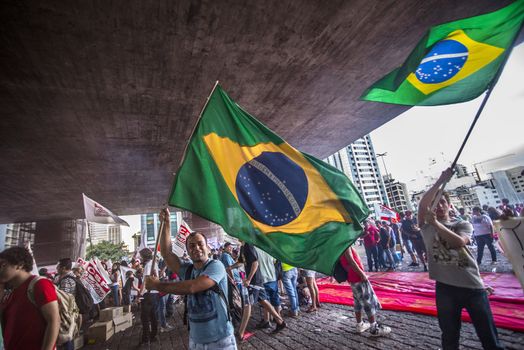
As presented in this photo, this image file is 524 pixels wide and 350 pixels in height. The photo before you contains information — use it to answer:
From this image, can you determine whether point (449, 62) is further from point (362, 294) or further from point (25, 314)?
point (25, 314)

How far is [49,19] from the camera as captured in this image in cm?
534

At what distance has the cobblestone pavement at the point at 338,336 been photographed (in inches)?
161

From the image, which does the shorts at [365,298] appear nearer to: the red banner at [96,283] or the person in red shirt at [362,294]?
the person in red shirt at [362,294]

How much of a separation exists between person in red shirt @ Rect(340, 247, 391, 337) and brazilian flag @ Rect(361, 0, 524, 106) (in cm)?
290

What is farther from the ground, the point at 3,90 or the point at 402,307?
the point at 3,90

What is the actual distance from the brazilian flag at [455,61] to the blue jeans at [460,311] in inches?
83.1

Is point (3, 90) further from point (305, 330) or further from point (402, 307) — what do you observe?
point (402, 307)

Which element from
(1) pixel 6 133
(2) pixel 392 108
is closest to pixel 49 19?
(1) pixel 6 133

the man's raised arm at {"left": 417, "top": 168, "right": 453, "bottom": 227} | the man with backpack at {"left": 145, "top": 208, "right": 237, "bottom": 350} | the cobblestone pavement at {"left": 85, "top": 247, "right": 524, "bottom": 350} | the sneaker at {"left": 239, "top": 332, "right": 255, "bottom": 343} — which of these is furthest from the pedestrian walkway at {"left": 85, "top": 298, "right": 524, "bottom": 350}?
the man with backpack at {"left": 145, "top": 208, "right": 237, "bottom": 350}

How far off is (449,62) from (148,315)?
7.64 m

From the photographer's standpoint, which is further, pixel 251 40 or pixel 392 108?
pixel 392 108

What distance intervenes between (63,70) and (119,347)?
286 inches

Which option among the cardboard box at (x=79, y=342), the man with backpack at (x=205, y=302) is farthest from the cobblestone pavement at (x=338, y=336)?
the man with backpack at (x=205, y=302)

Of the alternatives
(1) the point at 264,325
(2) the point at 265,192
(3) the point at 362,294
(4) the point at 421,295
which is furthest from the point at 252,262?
(4) the point at 421,295
